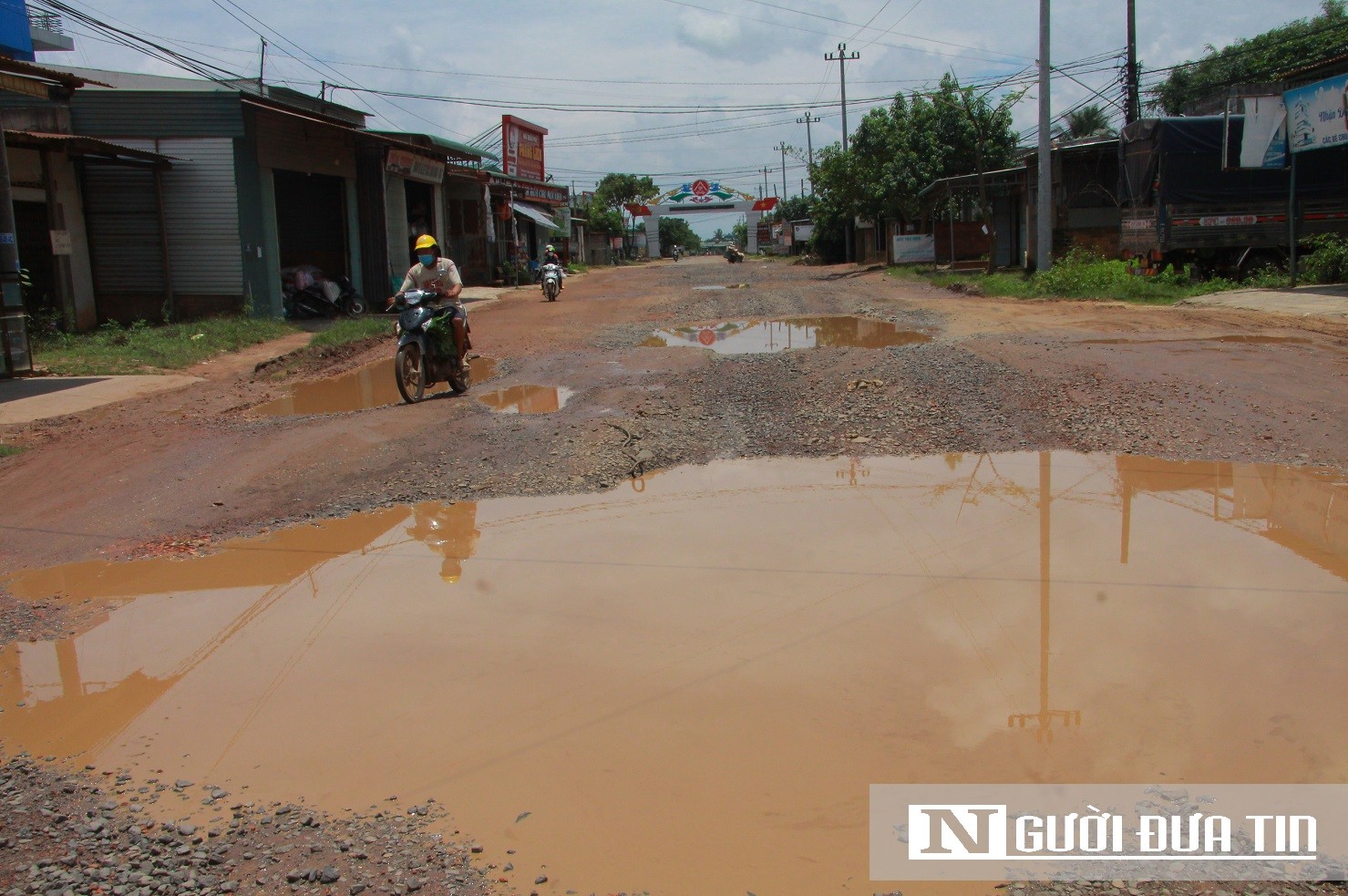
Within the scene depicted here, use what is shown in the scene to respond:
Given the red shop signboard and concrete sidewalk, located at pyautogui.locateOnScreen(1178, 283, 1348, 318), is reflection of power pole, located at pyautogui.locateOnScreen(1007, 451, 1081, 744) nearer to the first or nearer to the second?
concrete sidewalk, located at pyautogui.locateOnScreen(1178, 283, 1348, 318)

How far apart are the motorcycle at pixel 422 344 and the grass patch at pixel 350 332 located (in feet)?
17.2

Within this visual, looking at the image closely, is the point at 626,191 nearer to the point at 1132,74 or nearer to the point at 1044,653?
the point at 1132,74

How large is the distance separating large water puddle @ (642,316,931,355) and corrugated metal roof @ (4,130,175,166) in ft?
28.6

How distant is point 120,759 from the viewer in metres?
3.49

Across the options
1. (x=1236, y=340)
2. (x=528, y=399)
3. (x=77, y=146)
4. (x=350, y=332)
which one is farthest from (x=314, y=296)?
(x=1236, y=340)

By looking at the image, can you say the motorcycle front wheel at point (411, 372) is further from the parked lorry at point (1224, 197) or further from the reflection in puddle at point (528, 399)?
the parked lorry at point (1224, 197)

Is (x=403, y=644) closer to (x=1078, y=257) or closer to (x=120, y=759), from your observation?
(x=120, y=759)

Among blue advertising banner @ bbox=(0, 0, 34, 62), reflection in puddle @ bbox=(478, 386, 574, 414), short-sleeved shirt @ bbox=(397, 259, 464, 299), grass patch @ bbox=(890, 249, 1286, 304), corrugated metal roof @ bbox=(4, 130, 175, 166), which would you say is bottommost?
reflection in puddle @ bbox=(478, 386, 574, 414)

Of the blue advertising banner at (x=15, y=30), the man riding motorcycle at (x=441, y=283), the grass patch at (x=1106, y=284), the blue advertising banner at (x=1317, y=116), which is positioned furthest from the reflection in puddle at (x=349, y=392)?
the blue advertising banner at (x=1317, y=116)

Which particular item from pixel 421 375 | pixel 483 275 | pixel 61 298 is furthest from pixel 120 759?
pixel 483 275

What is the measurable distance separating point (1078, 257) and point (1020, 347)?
37.1 feet

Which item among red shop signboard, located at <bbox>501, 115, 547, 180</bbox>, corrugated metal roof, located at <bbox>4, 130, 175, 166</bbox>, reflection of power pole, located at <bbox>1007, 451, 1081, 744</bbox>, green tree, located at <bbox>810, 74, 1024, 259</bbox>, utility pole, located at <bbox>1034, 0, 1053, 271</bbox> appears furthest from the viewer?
red shop signboard, located at <bbox>501, 115, 547, 180</bbox>

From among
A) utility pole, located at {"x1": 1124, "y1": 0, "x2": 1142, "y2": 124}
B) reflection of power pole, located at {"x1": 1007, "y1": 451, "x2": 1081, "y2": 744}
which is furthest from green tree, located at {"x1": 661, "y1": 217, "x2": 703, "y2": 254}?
reflection of power pole, located at {"x1": 1007, "y1": 451, "x2": 1081, "y2": 744}

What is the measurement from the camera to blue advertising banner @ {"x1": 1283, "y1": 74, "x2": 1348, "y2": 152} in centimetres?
1623
